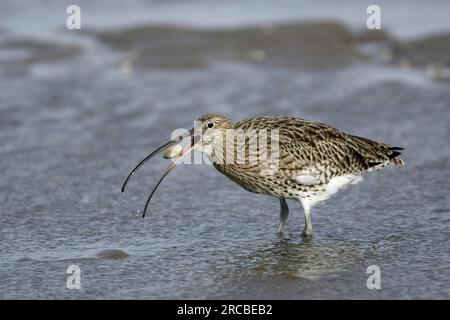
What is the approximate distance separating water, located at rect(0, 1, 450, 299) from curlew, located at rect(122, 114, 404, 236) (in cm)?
34

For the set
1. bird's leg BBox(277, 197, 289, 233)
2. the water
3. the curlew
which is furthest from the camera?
bird's leg BBox(277, 197, 289, 233)

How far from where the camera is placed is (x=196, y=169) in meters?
9.03

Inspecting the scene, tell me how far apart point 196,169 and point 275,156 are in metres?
2.07

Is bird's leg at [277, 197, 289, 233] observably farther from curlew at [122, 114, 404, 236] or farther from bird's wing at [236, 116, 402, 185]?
bird's wing at [236, 116, 402, 185]

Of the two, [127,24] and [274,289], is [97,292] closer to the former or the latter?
[274,289]

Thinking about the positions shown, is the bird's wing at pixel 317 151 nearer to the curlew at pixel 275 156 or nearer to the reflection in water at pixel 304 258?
the curlew at pixel 275 156

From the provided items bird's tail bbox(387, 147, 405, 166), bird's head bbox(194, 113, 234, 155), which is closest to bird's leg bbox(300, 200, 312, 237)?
bird's head bbox(194, 113, 234, 155)

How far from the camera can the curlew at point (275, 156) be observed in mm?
7023

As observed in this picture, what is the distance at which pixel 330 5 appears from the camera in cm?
1481

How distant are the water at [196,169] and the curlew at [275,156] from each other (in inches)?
13.4

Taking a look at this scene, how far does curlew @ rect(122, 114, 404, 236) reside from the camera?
7023mm
